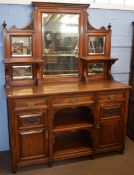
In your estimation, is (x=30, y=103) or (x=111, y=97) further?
(x=111, y=97)

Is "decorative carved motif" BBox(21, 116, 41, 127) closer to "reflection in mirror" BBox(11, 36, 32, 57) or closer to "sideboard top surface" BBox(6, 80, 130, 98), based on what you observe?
"sideboard top surface" BBox(6, 80, 130, 98)

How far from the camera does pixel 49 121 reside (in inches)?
92.4

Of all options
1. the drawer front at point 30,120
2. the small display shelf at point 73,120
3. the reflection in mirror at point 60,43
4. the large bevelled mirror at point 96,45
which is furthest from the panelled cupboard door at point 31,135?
the large bevelled mirror at point 96,45

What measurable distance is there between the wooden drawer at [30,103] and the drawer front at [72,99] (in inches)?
4.8

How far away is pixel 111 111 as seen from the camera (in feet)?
8.44

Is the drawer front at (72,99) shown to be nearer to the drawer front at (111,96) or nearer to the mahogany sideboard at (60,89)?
the mahogany sideboard at (60,89)

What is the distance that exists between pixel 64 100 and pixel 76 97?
141mm

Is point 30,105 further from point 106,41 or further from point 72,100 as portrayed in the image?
point 106,41

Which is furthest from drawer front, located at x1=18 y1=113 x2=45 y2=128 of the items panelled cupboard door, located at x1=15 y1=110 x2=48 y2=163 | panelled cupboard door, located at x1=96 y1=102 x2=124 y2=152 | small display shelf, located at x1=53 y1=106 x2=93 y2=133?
panelled cupboard door, located at x1=96 y1=102 x2=124 y2=152

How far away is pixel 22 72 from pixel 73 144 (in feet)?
3.65

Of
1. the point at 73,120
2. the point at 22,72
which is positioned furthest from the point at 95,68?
the point at 22,72

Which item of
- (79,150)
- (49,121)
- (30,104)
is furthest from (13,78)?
(79,150)

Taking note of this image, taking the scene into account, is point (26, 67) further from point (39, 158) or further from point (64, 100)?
point (39, 158)

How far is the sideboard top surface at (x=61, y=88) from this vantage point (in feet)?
7.38
